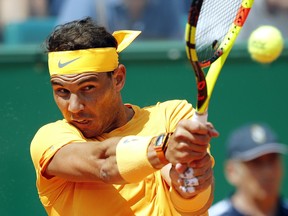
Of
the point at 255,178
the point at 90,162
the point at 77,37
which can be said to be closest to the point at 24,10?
the point at 255,178

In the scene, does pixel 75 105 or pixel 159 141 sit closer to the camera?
pixel 159 141

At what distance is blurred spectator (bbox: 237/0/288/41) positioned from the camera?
22.5ft

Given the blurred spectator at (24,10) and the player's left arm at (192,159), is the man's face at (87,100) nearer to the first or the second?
the player's left arm at (192,159)

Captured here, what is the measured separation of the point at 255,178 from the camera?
182 inches

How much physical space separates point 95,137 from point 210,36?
0.71 m

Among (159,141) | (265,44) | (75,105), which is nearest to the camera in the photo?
(159,141)

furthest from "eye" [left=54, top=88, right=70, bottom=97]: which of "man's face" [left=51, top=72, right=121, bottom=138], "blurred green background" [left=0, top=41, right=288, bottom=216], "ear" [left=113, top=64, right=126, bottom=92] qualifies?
"blurred green background" [left=0, top=41, right=288, bottom=216]

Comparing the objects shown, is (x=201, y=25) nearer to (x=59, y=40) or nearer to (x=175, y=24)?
(x=59, y=40)

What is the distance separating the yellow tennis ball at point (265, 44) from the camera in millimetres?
6371

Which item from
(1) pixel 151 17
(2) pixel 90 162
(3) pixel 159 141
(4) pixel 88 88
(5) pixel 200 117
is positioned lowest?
(1) pixel 151 17

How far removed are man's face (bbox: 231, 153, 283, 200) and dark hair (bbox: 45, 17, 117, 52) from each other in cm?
125

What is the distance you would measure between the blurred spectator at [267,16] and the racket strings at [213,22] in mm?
3215

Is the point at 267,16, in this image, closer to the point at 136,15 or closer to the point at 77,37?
the point at 136,15

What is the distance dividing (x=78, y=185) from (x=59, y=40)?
0.67 metres
